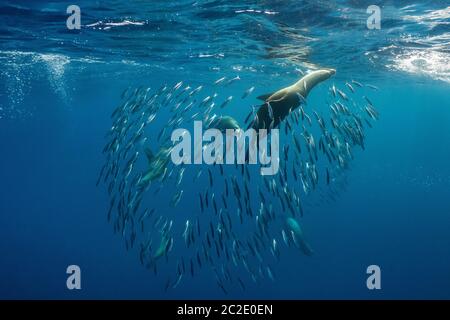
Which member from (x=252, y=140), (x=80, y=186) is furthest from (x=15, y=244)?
(x=80, y=186)

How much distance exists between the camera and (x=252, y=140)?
702 cm

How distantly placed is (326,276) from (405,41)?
15.6 meters

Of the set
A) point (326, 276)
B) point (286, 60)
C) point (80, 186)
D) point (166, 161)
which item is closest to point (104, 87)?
point (286, 60)

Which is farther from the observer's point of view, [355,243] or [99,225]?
[99,225]

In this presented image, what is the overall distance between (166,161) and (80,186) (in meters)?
70.1

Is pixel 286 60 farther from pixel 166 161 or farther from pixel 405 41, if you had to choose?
pixel 166 161

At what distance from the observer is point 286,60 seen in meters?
20.7

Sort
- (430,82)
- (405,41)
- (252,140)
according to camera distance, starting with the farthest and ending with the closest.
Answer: (430,82) → (405,41) → (252,140)

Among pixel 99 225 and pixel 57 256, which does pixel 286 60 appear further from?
pixel 99 225

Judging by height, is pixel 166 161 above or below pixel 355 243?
above
